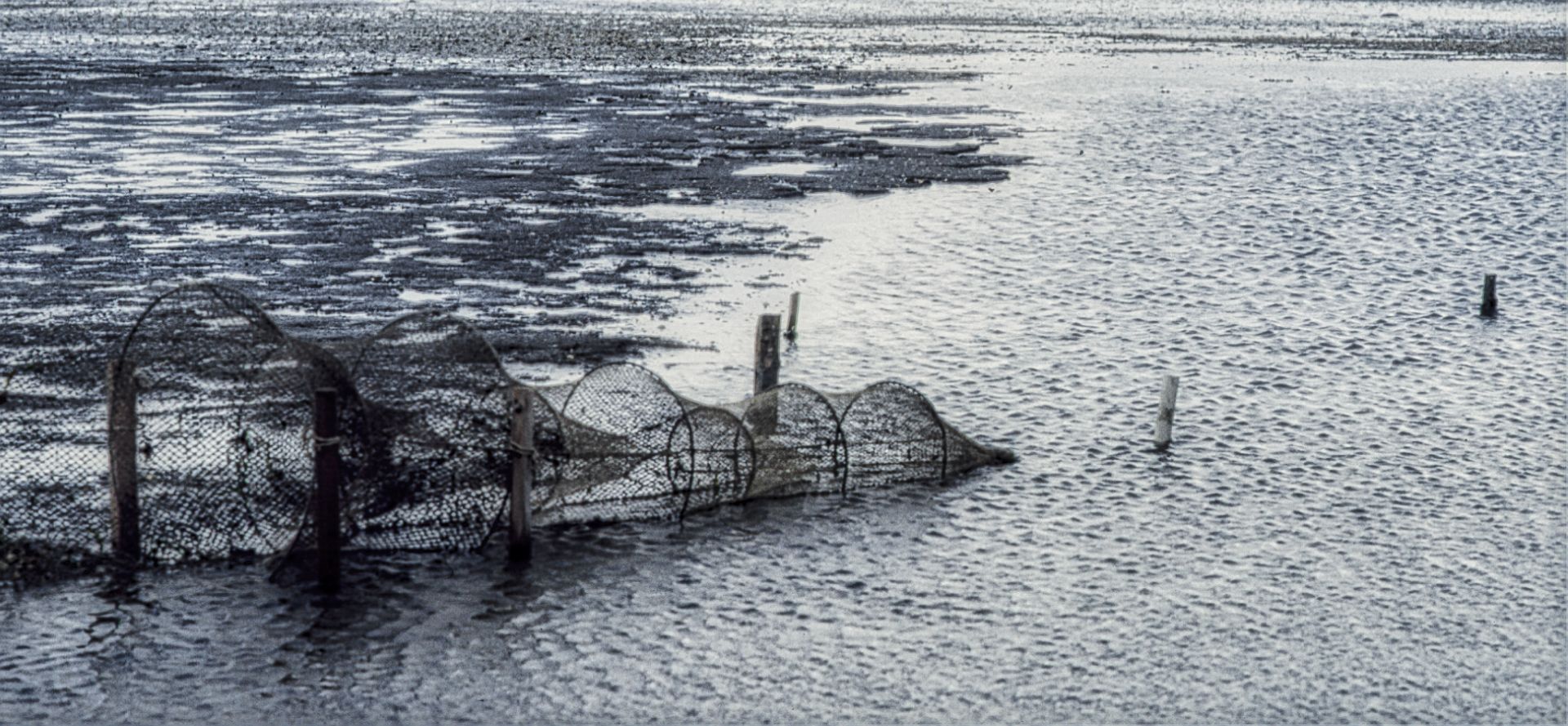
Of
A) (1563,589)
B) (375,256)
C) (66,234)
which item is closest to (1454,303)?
(1563,589)

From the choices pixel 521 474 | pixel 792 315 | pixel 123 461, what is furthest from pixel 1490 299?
pixel 123 461

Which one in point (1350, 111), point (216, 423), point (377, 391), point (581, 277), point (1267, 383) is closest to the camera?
point (377, 391)

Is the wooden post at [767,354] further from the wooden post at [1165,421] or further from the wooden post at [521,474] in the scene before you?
the wooden post at [1165,421]

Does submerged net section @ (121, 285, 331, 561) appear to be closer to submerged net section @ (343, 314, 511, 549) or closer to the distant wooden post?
submerged net section @ (343, 314, 511, 549)

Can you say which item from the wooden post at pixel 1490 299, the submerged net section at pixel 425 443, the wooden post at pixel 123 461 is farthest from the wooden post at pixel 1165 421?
the wooden post at pixel 123 461

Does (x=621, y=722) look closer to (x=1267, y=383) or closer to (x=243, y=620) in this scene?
(x=243, y=620)

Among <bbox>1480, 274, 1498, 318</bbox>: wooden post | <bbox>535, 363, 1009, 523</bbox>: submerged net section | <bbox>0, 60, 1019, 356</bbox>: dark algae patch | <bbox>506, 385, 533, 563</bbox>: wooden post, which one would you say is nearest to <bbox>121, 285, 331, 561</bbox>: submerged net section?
<bbox>506, 385, 533, 563</bbox>: wooden post
